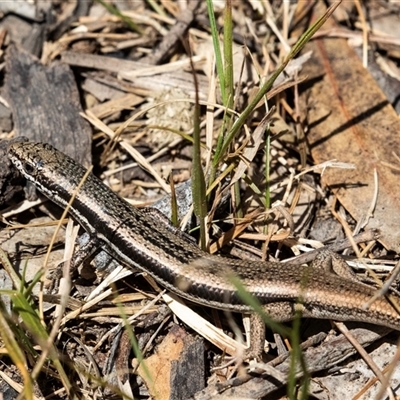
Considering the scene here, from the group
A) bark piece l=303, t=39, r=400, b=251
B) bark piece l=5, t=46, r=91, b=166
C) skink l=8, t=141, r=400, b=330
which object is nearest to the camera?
skink l=8, t=141, r=400, b=330

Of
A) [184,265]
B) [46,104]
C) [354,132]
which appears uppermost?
[46,104]

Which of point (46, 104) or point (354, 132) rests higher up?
point (46, 104)

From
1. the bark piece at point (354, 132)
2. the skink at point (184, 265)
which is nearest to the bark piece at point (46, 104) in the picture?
the skink at point (184, 265)

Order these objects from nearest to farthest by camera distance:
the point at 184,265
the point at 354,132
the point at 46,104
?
the point at 184,265, the point at 354,132, the point at 46,104

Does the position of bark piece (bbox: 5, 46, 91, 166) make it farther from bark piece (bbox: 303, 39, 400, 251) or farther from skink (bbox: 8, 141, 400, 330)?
bark piece (bbox: 303, 39, 400, 251)

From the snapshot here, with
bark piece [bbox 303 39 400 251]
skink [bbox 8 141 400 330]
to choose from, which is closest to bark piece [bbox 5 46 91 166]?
skink [bbox 8 141 400 330]

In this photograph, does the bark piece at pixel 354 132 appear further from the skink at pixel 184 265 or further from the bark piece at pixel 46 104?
the bark piece at pixel 46 104

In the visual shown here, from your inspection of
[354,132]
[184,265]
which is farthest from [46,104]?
[354,132]

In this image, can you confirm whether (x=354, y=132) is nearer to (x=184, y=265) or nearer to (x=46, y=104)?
(x=184, y=265)
